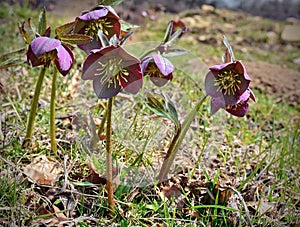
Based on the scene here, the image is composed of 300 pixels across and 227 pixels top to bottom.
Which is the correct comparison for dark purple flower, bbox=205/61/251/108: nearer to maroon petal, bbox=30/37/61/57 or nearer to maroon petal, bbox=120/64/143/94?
maroon petal, bbox=120/64/143/94

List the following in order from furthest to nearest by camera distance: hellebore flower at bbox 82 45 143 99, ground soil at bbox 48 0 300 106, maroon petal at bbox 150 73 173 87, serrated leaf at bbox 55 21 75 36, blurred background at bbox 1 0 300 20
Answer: blurred background at bbox 1 0 300 20, ground soil at bbox 48 0 300 106, maroon petal at bbox 150 73 173 87, serrated leaf at bbox 55 21 75 36, hellebore flower at bbox 82 45 143 99

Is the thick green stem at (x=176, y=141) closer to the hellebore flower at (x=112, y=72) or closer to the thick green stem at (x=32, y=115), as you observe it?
the hellebore flower at (x=112, y=72)

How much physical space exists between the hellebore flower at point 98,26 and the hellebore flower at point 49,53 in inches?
2.1

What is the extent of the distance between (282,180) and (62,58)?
3.06 ft

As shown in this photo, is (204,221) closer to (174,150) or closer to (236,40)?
(174,150)

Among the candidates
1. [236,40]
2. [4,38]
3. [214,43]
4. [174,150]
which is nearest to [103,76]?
[174,150]

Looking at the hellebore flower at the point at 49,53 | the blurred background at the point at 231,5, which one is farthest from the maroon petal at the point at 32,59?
the blurred background at the point at 231,5

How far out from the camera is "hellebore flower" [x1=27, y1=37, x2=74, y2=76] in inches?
39.9

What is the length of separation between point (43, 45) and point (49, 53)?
60 mm

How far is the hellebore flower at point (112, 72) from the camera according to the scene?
3.23 feet

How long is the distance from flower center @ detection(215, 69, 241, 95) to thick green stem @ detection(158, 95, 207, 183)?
7 centimetres

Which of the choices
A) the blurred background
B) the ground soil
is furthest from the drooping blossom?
the blurred background

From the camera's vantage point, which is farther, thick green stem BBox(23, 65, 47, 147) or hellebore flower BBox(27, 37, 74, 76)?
thick green stem BBox(23, 65, 47, 147)

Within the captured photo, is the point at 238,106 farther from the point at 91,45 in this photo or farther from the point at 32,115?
the point at 32,115
